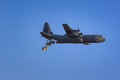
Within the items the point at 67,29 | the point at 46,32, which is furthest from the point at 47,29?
the point at 67,29

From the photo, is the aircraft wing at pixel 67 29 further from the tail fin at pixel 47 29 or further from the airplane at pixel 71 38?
the tail fin at pixel 47 29

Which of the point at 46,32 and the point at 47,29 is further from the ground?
the point at 47,29

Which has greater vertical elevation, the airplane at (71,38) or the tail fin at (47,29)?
the tail fin at (47,29)

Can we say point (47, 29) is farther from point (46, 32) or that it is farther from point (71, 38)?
point (71, 38)

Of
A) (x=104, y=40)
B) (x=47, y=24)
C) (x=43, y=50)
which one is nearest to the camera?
(x=43, y=50)

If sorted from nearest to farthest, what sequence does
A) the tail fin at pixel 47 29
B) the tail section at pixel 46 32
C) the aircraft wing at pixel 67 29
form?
the aircraft wing at pixel 67 29, the tail section at pixel 46 32, the tail fin at pixel 47 29

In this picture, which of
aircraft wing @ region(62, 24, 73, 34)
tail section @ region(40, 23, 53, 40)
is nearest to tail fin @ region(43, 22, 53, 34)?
tail section @ region(40, 23, 53, 40)

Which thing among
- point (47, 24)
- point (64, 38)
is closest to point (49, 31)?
point (47, 24)

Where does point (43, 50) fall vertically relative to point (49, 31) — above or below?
below

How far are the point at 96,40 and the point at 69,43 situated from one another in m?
13.7

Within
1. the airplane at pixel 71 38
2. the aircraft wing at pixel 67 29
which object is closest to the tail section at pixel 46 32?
the airplane at pixel 71 38

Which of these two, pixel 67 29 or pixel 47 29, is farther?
pixel 47 29

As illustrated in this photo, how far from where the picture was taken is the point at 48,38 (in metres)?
A: 156

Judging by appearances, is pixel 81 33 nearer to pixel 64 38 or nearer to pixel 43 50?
pixel 64 38
